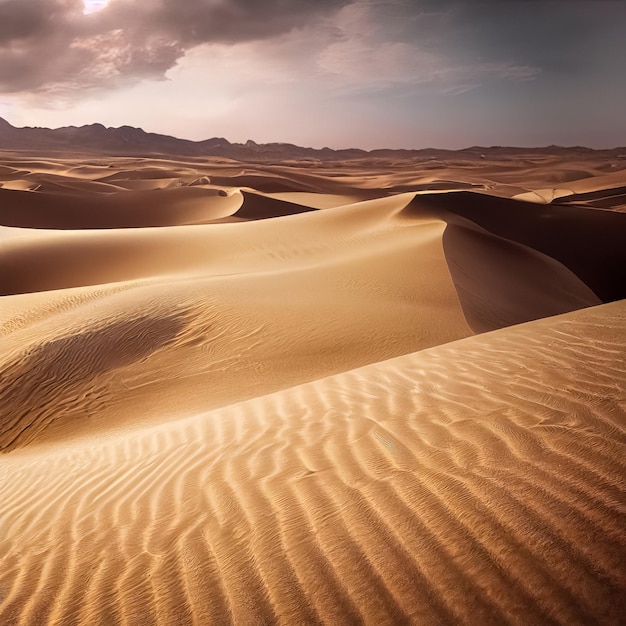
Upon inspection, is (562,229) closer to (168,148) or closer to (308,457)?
(308,457)

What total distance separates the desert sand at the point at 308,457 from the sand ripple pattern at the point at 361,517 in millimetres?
10

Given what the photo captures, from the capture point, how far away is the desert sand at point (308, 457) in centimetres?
181

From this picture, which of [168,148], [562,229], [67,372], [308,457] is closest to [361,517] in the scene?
[308,457]

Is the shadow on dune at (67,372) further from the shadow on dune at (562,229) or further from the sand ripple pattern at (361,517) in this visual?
the shadow on dune at (562,229)

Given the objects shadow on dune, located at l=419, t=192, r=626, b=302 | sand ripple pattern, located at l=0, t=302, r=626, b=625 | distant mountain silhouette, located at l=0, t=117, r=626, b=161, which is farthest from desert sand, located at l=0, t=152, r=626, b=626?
distant mountain silhouette, located at l=0, t=117, r=626, b=161

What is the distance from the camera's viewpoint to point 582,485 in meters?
2.09

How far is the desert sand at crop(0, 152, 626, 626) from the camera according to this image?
181 centimetres

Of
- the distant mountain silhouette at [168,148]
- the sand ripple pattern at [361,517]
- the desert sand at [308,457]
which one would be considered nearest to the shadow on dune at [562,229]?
the desert sand at [308,457]

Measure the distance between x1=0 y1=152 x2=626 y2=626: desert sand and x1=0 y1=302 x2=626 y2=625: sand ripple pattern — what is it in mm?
10

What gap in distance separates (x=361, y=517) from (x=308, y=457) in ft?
2.37

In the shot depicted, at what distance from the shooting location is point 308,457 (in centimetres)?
283

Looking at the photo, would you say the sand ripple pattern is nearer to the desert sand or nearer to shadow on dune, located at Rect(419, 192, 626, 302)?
the desert sand

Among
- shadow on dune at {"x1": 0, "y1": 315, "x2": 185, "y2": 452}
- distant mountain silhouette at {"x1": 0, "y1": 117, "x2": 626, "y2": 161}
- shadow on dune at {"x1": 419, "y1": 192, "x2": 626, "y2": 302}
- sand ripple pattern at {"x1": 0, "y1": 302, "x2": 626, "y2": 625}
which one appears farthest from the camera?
distant mountain silhouette at {"x1": 0, "y1": 117, "x2": 626, "y2": 161}

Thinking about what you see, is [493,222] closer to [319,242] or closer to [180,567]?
[319,242]
